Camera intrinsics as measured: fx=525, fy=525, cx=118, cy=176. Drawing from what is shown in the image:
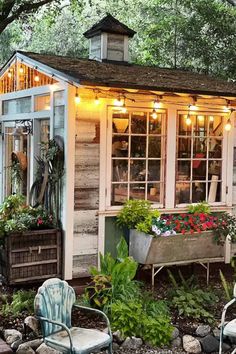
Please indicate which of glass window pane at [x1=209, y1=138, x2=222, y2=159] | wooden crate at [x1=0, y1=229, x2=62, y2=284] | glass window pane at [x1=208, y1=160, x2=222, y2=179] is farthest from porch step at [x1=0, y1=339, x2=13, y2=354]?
glass window pane at [x1=209, y1=138, x2=222, y2=159]

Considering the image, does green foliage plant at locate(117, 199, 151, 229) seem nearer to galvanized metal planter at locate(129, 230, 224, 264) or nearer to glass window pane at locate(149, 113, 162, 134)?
galvanized metal planter at locate(129, 230, 224, 264)

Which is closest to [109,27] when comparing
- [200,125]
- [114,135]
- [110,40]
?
[110,40]

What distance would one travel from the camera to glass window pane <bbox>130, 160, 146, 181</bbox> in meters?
7.57

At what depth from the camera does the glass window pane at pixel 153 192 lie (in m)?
7.75

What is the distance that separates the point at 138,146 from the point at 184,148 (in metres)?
0.80

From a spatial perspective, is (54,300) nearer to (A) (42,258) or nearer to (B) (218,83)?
(A) (42,258)

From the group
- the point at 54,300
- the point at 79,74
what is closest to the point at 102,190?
the point at 79,74

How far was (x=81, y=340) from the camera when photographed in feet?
14.7

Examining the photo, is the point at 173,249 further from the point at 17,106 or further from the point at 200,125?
the point at 17,106

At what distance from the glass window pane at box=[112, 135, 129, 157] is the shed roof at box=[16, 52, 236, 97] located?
83 cm

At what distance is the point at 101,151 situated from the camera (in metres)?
7.25

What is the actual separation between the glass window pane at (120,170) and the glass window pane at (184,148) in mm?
919

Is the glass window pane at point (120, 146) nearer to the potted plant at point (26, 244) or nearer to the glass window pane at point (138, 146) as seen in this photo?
the glass window pane at point (138, 146)

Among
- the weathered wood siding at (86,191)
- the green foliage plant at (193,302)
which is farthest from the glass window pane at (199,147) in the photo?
the green foliage plant at (193,302)
